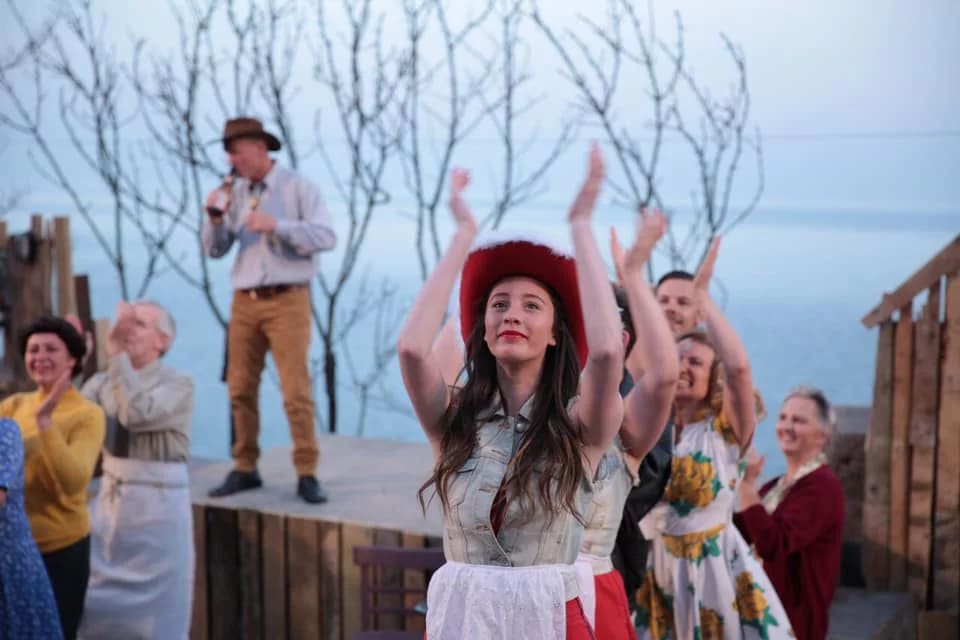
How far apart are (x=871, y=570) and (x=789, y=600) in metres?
1.31

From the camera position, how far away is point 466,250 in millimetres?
1974

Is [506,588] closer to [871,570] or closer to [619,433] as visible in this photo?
[619,433]

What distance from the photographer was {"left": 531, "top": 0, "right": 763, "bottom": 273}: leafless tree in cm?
596

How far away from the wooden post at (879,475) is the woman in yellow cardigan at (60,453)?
2.82m

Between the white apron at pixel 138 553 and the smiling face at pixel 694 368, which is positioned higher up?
the smiling face at pixel 694 368

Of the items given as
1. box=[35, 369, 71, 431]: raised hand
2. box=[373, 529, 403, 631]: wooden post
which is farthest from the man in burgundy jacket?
box=[35, 369, 71, 431]: raised hand

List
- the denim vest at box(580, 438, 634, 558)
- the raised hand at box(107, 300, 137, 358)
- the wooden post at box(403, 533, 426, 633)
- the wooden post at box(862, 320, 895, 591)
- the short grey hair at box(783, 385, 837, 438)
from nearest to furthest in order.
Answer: the denim vest at box(580, 438, 634, 558) < the short grey hair at box(783, 385, 837, 438) < the raised hand at box(107, 300, 137, 358) < the wooden post at box(403, 533, 426, 633) < the wooden post at box(862, 320, 895, 591)

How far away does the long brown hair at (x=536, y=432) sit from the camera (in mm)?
1986

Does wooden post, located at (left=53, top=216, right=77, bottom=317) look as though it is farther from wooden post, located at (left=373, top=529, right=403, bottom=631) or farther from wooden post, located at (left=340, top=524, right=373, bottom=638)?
wooden post, located at (left=373, top=529, right=403, bottom=631)

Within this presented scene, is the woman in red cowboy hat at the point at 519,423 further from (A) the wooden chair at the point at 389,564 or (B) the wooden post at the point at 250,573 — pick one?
(B) the wooden post at the point at 250,573

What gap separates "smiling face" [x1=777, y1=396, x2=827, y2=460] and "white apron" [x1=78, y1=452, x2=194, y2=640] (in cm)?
198

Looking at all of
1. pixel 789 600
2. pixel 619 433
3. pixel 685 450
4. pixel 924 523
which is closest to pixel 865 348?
pixel 924 523

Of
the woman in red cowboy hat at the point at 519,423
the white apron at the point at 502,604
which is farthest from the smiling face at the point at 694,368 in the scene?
the white apron at the point at 502,604

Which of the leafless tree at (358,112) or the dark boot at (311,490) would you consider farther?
the leafless tree at (358,112)
